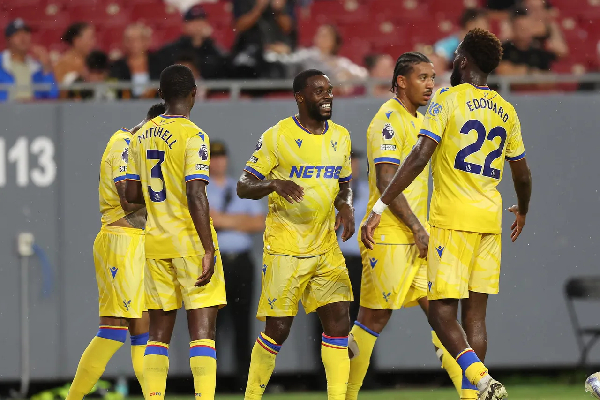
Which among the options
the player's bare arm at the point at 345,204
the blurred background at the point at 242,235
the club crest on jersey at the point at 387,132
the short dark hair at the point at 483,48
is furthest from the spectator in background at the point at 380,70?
the short dark hair at the point at 483,48

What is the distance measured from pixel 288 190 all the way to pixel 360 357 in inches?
56.0

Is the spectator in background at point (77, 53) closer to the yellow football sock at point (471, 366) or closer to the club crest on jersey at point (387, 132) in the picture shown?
the club crest on jersey at point (387, 132)

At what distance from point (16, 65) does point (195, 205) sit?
4895mm

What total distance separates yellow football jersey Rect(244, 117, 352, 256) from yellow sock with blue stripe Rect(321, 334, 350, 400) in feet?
1.99

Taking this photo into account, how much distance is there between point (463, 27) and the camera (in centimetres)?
1115

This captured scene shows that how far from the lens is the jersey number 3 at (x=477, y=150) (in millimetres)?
6184

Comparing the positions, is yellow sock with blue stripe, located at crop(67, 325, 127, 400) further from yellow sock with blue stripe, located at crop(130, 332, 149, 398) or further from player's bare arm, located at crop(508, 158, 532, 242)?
player's bare arm, located at crop(508, 158, 532, 242)

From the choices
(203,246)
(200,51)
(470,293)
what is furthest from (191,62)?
(470,293)

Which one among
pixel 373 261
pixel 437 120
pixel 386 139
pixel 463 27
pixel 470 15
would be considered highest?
pixel 470 15

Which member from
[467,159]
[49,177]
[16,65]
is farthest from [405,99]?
[16,65]

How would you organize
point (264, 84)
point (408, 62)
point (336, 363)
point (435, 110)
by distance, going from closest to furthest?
point (435, 110), point (336, 363), point (408, 62), point (264, 84)

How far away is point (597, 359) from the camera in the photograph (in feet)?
30.7

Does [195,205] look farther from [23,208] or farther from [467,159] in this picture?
[23,208]

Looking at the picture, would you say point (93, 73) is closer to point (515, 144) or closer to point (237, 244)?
point (237, 244)
